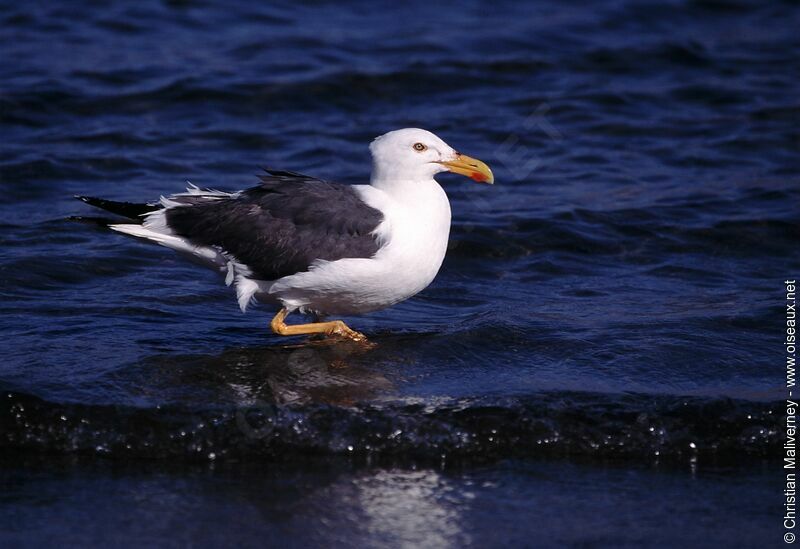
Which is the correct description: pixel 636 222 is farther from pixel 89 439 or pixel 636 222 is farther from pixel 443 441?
pixel 89 439

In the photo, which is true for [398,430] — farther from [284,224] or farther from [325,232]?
[284,224]

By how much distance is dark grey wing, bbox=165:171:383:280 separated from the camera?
689cm

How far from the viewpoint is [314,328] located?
7.29 metres

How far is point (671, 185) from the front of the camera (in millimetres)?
11477

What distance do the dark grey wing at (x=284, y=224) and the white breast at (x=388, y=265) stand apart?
0.22 feet

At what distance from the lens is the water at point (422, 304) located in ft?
17.0

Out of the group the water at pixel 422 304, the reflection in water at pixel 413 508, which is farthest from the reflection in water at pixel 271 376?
the reflection in water at pixel 413 508

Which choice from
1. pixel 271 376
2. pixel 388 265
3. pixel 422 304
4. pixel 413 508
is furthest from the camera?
pixel 422 304

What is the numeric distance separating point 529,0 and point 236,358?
43.6 ft

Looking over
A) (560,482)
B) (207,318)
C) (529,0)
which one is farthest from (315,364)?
(529,0)

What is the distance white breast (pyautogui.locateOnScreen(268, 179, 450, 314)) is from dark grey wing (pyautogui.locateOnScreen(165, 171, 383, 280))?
0.07 m

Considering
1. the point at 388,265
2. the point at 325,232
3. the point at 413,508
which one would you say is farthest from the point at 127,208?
the point at 413,508

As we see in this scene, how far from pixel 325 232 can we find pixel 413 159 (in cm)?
78

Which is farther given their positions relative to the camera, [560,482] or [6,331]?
[6,331]
